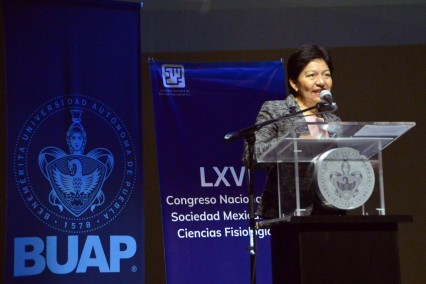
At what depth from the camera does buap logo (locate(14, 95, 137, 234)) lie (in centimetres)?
378

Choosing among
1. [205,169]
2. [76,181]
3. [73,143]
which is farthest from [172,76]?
[76,181]

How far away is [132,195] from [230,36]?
5.16ft

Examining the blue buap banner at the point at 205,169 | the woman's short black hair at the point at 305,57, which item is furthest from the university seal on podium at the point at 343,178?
the blue buap banner at the point at 205,169

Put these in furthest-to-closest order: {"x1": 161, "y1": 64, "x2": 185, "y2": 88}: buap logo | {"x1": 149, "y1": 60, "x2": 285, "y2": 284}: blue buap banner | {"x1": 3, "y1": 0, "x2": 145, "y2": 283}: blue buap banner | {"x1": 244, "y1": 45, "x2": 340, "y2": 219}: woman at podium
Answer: {"x1": 161, "y1": 64, "x2": 185, "y2": 88}: buap logo < {"x1": 149, "y1": 60, "x2": 285, "y2": 284}: blue buap banner < {"x1": 3, "y1": 0, "x2": 145, "y2": 283}: blue buap banner < {"x1": 244, "y1": 45, "x2": 340, "y2": 219}: woman at podium

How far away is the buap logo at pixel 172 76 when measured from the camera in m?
4.25

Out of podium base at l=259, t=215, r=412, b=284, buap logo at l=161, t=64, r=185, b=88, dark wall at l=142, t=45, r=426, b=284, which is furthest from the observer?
dark wall at l=142, t=45, r=426, b=284

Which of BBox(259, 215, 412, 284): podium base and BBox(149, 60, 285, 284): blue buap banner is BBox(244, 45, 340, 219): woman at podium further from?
BBox(149, 60, 285, 284): blue buap banner

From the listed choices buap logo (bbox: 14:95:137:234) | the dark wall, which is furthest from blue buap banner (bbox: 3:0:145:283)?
the dark wall

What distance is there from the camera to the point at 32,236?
371 cm

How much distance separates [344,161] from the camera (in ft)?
7.39

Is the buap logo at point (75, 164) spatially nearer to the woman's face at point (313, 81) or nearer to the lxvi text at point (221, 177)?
the lxvi text at point (221, 177)

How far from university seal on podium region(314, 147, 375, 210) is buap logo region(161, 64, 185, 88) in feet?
6.97

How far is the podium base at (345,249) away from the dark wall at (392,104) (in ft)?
8.71

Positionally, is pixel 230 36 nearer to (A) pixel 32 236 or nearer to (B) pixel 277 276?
(A) pixel 32 236
